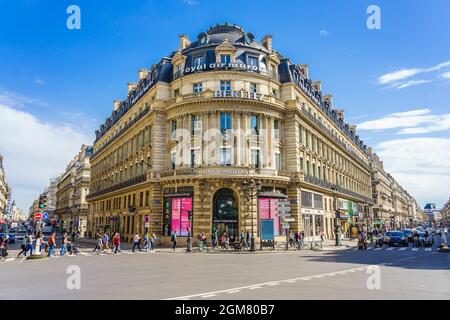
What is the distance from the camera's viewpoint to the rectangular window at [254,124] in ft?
115

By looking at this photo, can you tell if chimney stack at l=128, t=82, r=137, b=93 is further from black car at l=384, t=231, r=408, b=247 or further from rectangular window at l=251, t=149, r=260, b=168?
black car at l=384, t=231, r=408, b=247

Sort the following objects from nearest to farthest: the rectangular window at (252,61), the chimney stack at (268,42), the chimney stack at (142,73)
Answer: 1. the rectangular window at (252,61)
2. the chimney stack at (268,42)
3. the chimney stack at (142,73)

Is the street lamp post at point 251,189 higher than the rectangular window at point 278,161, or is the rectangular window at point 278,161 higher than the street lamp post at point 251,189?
the rectangular window at point 278,161

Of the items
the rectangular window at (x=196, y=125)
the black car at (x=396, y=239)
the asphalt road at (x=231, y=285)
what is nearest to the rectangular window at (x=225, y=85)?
the rectangular window at (x=196, y=125)

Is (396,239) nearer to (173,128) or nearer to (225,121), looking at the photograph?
(225,121)

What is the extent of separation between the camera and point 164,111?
3819cm

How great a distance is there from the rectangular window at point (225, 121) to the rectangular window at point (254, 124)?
233 cm

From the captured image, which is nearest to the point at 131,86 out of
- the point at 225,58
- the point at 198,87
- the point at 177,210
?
the point at 198,87

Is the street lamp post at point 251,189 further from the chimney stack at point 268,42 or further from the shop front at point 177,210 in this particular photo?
the chimney stack at point 268,42

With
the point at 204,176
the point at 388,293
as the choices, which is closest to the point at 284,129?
the point at 204,176

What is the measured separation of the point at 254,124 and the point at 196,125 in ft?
19.6

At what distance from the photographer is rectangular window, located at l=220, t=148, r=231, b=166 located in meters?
33.8

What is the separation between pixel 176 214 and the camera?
34.6 meters
